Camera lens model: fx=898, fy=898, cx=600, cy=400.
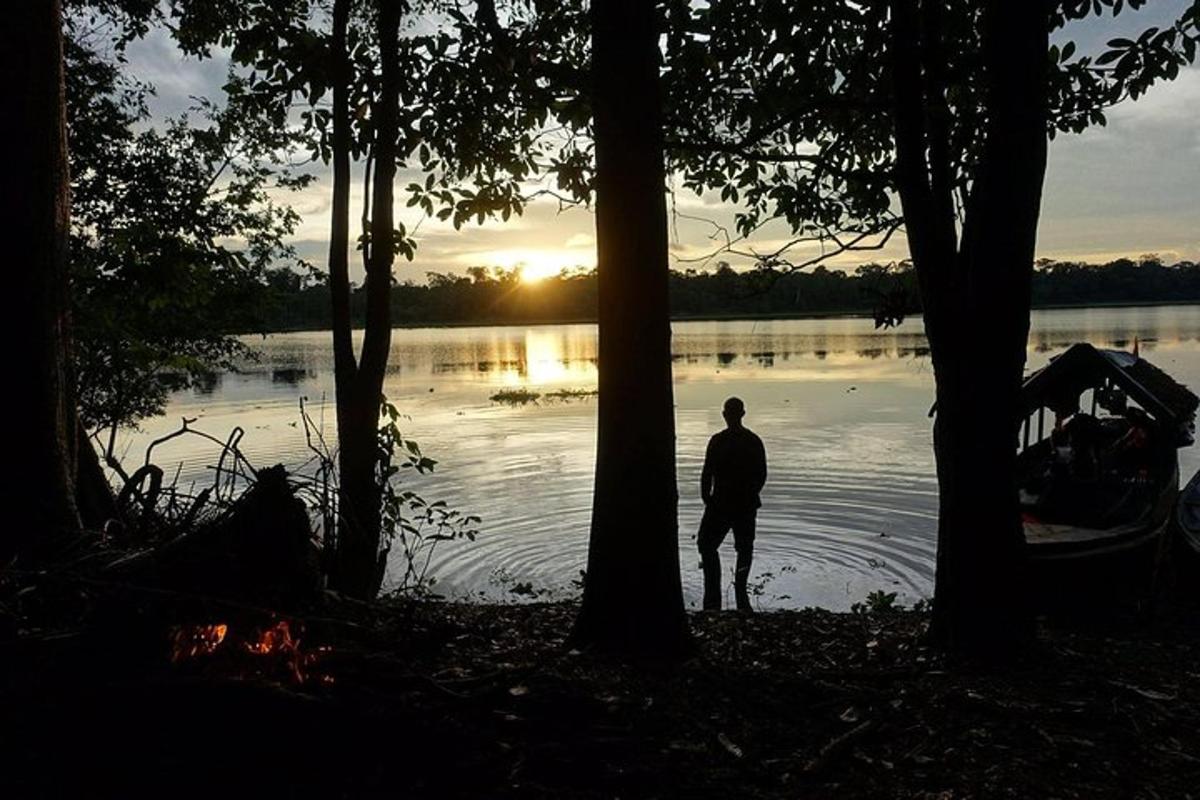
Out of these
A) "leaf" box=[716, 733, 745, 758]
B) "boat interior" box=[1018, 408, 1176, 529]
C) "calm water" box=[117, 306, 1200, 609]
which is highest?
"boat interior" box=[1018, 408, 1176, 529]

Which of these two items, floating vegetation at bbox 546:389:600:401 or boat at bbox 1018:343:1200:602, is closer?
boat at bbox 1018:343:1200:602

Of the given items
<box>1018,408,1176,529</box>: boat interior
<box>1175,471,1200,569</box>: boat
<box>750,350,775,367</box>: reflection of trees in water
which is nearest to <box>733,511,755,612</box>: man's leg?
<box>1018,408,1176,529</box>: boat interior

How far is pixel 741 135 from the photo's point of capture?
9.27 meters

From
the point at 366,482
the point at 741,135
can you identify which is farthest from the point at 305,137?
the point at 741,135

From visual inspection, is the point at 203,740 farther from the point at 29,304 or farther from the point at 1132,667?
the point at 1132,667

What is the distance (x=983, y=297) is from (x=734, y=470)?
5.26m

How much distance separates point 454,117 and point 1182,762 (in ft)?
23.1

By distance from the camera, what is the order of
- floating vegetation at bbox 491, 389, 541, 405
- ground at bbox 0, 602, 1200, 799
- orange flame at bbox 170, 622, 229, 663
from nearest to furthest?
ground at bbox 0, 602, 1200, 799 → orange flame at bbox 170, 622, 229, 663 → floating vegetation at bbox 491, 389, 541, 405

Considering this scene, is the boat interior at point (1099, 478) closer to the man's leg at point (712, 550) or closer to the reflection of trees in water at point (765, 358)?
the man's leg at point (712, 550)

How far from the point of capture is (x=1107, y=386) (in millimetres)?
12383

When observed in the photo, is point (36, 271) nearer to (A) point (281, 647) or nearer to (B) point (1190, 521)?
(A) point (281, 647)

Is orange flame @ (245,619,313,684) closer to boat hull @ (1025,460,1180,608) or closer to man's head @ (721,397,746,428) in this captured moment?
boat hull @ (1025,460,1180,608)

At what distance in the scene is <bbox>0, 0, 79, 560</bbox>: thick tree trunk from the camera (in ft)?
15.9

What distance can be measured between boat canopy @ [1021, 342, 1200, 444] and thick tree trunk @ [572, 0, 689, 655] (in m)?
6.96
